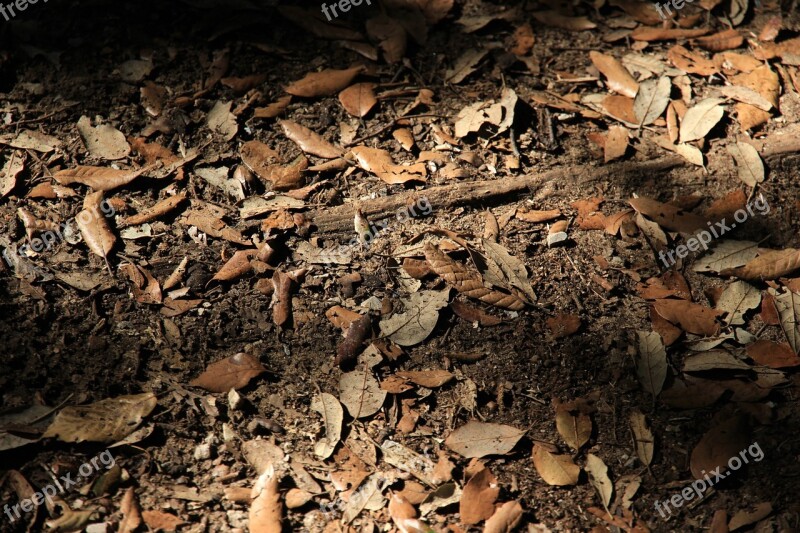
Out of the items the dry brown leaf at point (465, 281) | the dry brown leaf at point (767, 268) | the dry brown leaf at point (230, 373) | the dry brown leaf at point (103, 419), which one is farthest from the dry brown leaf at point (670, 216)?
the dry brown leaf at point (103, 419)

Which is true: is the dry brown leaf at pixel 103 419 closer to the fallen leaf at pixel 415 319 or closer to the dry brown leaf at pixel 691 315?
the fallen leaf at pixel 415 319

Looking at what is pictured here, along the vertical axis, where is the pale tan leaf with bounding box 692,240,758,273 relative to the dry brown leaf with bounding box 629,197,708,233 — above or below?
below

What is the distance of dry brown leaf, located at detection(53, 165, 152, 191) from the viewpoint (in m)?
2.29

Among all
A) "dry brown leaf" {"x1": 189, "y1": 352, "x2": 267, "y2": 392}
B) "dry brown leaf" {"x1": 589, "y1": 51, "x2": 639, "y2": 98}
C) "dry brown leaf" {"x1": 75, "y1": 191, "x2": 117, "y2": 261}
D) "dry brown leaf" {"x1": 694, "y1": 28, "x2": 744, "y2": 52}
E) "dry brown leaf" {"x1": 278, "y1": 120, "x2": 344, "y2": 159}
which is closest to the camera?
"dry brown leaf" {"x1": 189, "y1": 352, "x2": 267, "y2": 392}

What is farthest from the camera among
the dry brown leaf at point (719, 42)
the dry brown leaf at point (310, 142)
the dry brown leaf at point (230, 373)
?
the dry brown leaf at point (719, 42)

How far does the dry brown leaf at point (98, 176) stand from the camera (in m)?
2.29

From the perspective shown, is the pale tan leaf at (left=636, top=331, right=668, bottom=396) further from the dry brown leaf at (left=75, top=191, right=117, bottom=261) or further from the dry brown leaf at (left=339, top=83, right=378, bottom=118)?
the dry brown leaf at (left=75, top=191, right=117, bottom=261)

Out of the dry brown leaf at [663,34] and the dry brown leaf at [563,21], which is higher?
the dry brown leaf at [563,21]

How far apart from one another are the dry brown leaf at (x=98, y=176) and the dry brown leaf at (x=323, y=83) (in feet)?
2.20

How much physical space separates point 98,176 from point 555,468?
71.1 inches

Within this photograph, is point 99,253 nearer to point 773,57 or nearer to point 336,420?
point 336,420

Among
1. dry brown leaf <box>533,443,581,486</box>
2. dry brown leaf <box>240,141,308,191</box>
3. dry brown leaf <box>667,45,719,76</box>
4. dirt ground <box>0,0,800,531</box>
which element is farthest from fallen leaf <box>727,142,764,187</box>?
dry brown leaf <box>240,141,308,191</box>

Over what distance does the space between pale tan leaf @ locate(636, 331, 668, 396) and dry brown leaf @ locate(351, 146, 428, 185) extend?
94 cm

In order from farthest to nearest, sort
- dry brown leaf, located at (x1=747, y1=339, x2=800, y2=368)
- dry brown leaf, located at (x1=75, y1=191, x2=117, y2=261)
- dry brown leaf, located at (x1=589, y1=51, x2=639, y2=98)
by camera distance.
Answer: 1. dry brown leaf, located at (x1=589, y1=51, x2=639, y2=98)
2. dry brown leaf, located at (x1=75, y1=191, x2=117, y2=261)
3. dry brown leaf, located at (x1=747, y1=339, x2=800, y2=368)
